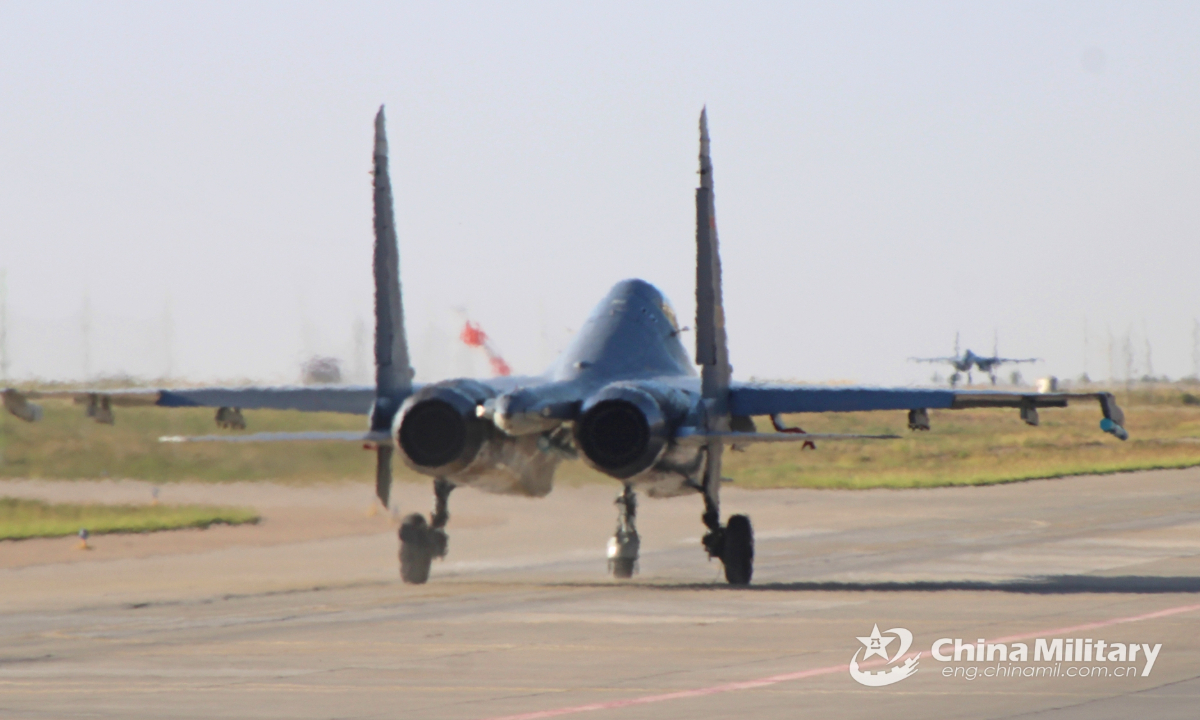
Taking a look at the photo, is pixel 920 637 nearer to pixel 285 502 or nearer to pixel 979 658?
pixel 979 658

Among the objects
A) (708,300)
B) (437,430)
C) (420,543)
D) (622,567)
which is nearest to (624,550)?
(622,567)

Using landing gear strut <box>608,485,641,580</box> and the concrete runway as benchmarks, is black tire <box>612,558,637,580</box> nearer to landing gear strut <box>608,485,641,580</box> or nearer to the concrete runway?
landing gear strut <box>608,485,641,580</box>

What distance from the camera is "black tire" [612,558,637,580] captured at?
2442 centimetres

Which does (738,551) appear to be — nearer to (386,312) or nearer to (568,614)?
(568,614)

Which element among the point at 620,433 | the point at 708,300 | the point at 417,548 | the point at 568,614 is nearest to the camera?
the point at 568,614

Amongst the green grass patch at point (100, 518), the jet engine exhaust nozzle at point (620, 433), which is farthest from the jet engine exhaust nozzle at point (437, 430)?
the green grass patch at point (100, 518)

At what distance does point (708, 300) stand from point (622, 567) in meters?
4.80

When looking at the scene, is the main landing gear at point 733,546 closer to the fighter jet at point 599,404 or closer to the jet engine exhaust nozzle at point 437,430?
the fighter jet at point 599,404

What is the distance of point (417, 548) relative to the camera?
896 inches

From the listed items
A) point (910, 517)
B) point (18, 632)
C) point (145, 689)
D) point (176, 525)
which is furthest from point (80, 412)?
point (145, 689)

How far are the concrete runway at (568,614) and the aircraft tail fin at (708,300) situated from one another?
273 cm

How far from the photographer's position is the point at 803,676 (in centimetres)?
1340

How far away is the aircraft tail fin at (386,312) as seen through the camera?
21.7m

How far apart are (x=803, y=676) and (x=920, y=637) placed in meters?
2.78
